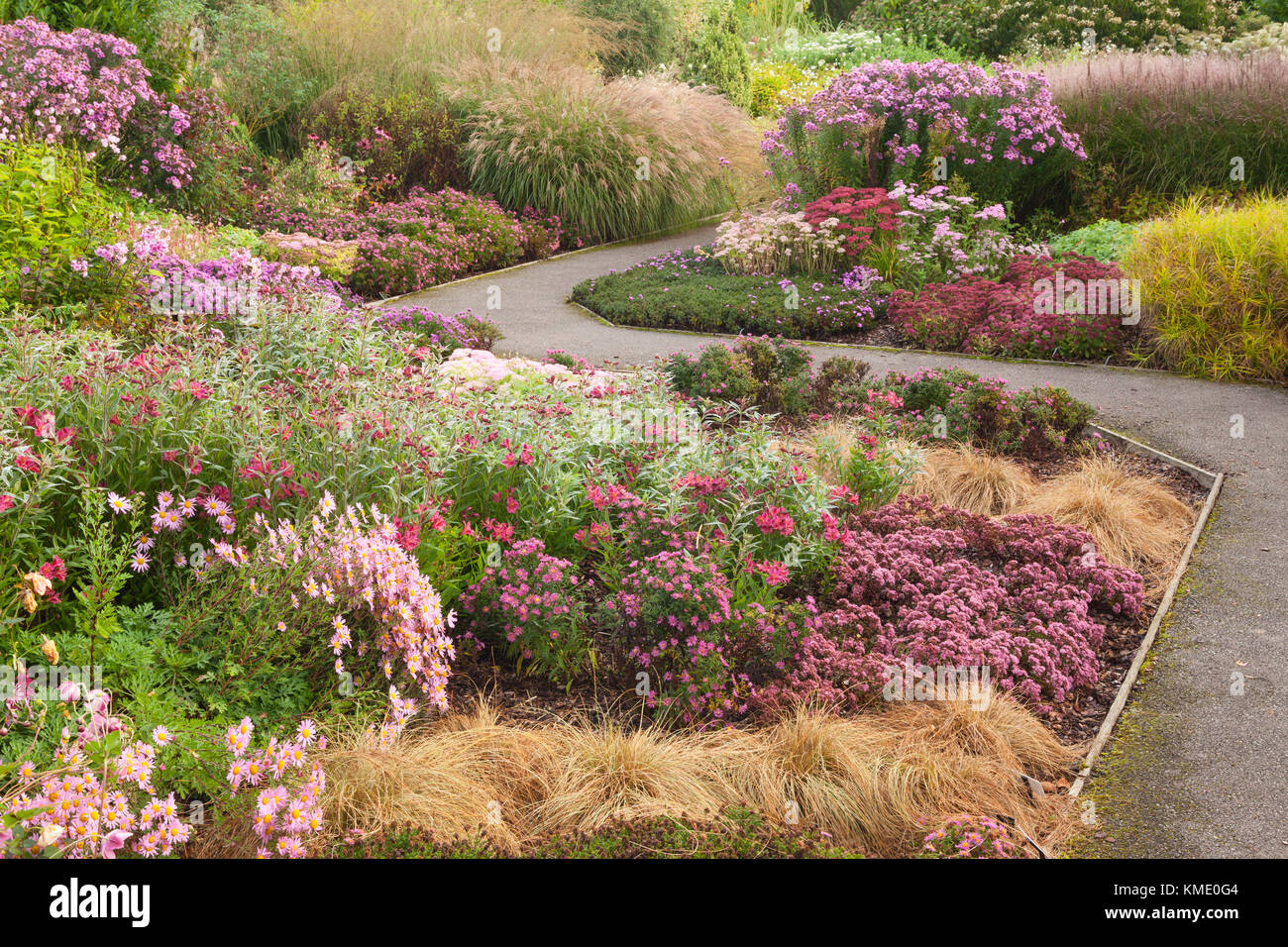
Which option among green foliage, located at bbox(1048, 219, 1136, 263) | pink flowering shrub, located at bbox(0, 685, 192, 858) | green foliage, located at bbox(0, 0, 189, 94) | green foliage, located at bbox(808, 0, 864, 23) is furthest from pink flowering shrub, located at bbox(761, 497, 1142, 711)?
green foliage, located at bbox(808, 0, 864, 23)

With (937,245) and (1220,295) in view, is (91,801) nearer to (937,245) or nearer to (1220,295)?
(1220,295)

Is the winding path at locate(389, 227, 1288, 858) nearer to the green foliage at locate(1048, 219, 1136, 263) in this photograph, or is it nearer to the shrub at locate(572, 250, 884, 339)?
the shrub at locate(572, 250, 884, 339)

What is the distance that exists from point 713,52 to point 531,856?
18.6 meters

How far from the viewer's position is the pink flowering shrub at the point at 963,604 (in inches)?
142

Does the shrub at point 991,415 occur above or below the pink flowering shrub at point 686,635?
above

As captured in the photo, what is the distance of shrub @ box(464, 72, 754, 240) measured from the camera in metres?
12.0

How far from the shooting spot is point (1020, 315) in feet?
25.9

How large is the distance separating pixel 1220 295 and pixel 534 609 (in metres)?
5.74

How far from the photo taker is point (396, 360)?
5949 millimetres

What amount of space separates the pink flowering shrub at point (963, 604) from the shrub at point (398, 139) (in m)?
9.55

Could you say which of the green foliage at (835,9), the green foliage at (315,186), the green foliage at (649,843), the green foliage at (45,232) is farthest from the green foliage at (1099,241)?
the green foliage at (835,9)

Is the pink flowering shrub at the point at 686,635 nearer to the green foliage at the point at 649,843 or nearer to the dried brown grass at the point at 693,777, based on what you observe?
the dried brown grass at the point at 693,777
